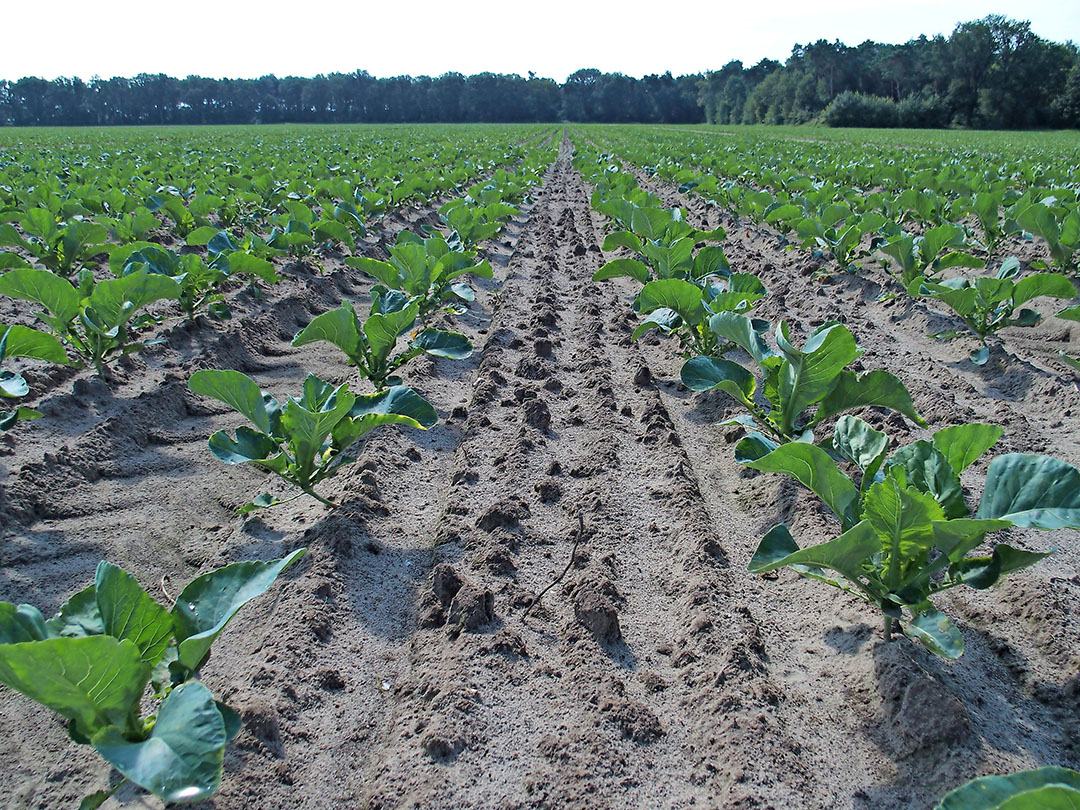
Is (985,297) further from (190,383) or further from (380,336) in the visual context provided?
(190,383)

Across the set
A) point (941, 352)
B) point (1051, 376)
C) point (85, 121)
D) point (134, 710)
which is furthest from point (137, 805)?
point (85, 121)

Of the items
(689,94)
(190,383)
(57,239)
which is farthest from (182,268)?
(689,94)

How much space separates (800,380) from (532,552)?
4.35 ft

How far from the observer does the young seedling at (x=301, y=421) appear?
2727 millimetres

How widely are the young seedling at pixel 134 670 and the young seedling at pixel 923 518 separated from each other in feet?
4.52

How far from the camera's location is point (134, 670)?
5.00 ft

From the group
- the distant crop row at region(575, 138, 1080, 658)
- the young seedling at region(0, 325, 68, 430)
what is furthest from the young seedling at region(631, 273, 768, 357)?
the young seedling at region(0, 325, 68, 430)

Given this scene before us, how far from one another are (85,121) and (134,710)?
83.1 m

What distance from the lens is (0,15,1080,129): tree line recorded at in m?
48.0

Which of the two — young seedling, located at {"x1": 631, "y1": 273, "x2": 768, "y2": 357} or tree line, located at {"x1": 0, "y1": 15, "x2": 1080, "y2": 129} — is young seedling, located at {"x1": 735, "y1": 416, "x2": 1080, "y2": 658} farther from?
tree line, located at {"x1": 0, "y1": 15, "x2": 1080, "y2": 129}

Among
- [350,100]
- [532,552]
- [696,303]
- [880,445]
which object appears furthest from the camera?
[350,100]

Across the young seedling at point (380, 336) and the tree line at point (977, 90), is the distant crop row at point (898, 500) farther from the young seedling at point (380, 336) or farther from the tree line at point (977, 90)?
the tree line at point (977, 90)

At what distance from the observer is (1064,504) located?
1834 mm

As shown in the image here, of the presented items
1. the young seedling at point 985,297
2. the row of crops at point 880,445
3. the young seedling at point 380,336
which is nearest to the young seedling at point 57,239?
the young seedling at point 380,336
